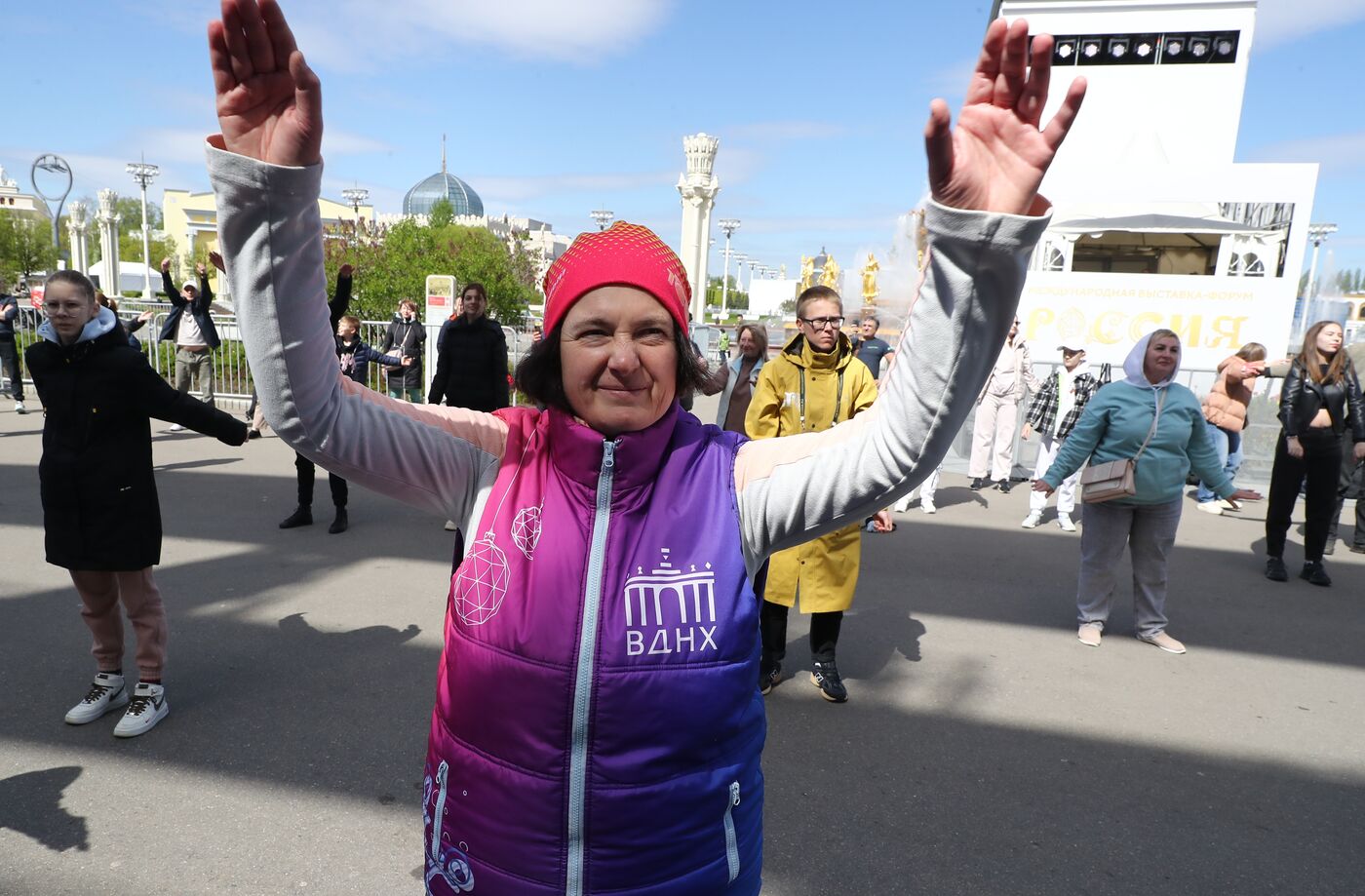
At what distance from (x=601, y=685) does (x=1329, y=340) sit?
7.49m

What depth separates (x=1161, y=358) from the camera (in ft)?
17.0

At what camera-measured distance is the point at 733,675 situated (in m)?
1.46

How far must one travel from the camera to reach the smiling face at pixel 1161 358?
17.0 ft

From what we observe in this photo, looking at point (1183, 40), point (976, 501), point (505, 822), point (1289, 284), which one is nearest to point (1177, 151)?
point (1183, 40)

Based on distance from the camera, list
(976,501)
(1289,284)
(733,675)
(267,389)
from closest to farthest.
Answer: (267,389) < (733,675) < (976,501) < (1289,284)

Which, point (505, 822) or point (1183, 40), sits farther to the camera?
point (1183, 40)

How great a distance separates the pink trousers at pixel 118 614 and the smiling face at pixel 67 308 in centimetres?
103

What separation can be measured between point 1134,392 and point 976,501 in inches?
179

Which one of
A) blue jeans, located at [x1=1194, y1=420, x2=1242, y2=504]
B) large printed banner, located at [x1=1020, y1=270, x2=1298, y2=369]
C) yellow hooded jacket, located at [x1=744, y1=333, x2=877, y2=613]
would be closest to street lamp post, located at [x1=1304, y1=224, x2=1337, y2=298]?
large printed banner, located at [x1=1020, y1=270, x2=1298, y2=369]

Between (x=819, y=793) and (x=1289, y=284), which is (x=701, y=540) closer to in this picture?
(x=819, y=793)

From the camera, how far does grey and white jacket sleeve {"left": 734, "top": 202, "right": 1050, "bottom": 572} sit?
115cm

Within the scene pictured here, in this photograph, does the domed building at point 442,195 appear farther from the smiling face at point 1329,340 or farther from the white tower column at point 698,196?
the smiling face at point 1329,340

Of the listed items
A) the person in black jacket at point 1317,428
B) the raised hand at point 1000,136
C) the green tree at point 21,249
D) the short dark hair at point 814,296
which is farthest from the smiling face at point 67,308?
the green tree at point 21,249

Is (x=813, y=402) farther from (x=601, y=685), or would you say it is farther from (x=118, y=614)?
(x=118, y=614)
